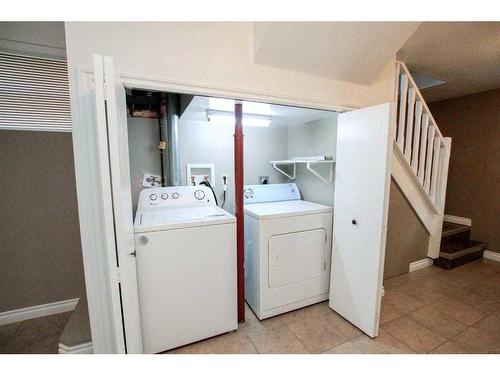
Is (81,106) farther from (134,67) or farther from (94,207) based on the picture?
(94,207)

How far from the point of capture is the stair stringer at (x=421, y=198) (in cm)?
239

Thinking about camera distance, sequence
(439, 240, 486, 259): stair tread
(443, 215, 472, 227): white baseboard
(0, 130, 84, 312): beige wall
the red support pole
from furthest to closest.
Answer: (443, 215, 472, 227): white baseboard
(439, 240, 486, 259): stair tread
(0, 130, 84, 312): beige wall
the red support pole

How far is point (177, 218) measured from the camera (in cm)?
156

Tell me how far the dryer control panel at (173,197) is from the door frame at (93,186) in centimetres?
63

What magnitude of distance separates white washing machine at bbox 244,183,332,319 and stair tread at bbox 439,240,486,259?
1.97 metres

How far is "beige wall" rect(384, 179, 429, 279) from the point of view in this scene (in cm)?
249

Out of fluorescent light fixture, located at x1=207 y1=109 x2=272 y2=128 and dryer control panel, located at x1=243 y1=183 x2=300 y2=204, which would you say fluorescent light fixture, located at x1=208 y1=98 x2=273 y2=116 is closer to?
fluorescent light fixture, located at x1=207 y1=109 x2=272 y2=128

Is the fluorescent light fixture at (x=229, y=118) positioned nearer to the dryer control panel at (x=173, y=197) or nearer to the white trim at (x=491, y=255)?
the dryer control panel at (x=173, y=197)

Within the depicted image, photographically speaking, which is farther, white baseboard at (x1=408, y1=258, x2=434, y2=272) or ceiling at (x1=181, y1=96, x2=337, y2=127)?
white baseboard at (x1=408, y1=258, x2=434, y2=272)

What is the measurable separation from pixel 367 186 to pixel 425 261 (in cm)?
217

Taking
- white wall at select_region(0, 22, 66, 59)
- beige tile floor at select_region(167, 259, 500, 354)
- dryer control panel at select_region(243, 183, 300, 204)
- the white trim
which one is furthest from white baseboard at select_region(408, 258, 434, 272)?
white wall at select_region(0, 22, 66, 59)

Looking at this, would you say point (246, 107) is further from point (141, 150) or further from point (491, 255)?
point (491, 255)

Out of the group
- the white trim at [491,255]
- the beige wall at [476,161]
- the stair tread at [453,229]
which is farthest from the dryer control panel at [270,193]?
the white trim at [491,255]

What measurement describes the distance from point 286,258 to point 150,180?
1.57 m
